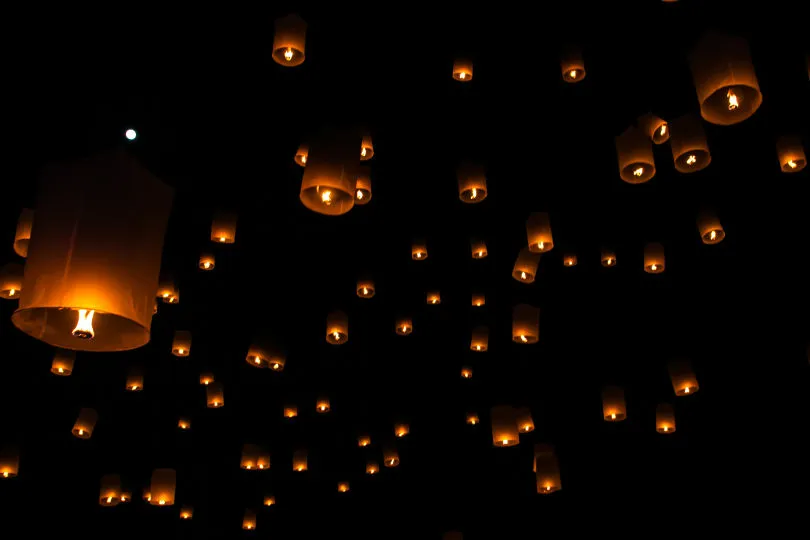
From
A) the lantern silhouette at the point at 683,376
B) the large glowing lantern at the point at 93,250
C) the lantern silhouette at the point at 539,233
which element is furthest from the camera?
the lantern silhouette at the point at 683,376

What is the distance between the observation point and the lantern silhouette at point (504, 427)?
533cm

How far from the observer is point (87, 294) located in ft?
4.66

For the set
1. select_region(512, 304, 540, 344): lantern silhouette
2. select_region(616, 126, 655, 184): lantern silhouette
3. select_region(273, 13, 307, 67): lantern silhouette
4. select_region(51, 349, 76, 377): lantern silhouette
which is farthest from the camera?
select_region(51, 349, 76, 377): lantern silhouette

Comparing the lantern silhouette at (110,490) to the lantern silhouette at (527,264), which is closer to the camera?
the lantern silhouette at (527,264)

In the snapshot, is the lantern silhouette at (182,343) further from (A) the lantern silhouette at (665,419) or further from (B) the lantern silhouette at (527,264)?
(A) the lantern silhouette at (665,419)

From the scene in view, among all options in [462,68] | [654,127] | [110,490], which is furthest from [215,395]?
[654,127]

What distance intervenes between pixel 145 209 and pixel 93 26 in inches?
104

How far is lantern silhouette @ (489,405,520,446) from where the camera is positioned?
17.5 feet

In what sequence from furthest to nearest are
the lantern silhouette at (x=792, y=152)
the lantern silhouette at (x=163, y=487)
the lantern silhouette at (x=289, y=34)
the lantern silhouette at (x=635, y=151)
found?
1. the lantern silhouette at (x=163, y=487)
2. the lantern silhouette at (x=792, y=152)
3. the lantern silhouette at (x=635, y=151)
4. the lantern silhouette at (x=289, y=34)

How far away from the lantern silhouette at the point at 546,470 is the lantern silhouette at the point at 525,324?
54.4 inches

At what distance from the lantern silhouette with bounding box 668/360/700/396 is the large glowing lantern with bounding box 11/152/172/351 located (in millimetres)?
4406

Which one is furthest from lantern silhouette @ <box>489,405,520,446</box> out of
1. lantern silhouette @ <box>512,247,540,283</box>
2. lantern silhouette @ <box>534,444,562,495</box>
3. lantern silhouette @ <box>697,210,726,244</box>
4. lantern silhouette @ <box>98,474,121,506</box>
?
lantern silhouette @ <box>98,474,121,506</box>

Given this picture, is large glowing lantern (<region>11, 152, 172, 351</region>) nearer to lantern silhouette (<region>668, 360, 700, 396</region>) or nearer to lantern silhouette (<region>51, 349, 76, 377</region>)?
lantern silhouette (<region>51, 349, 76, 377</region>)

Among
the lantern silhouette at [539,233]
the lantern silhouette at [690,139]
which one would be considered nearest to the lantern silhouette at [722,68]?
the lantern silhouette at [690,139]
